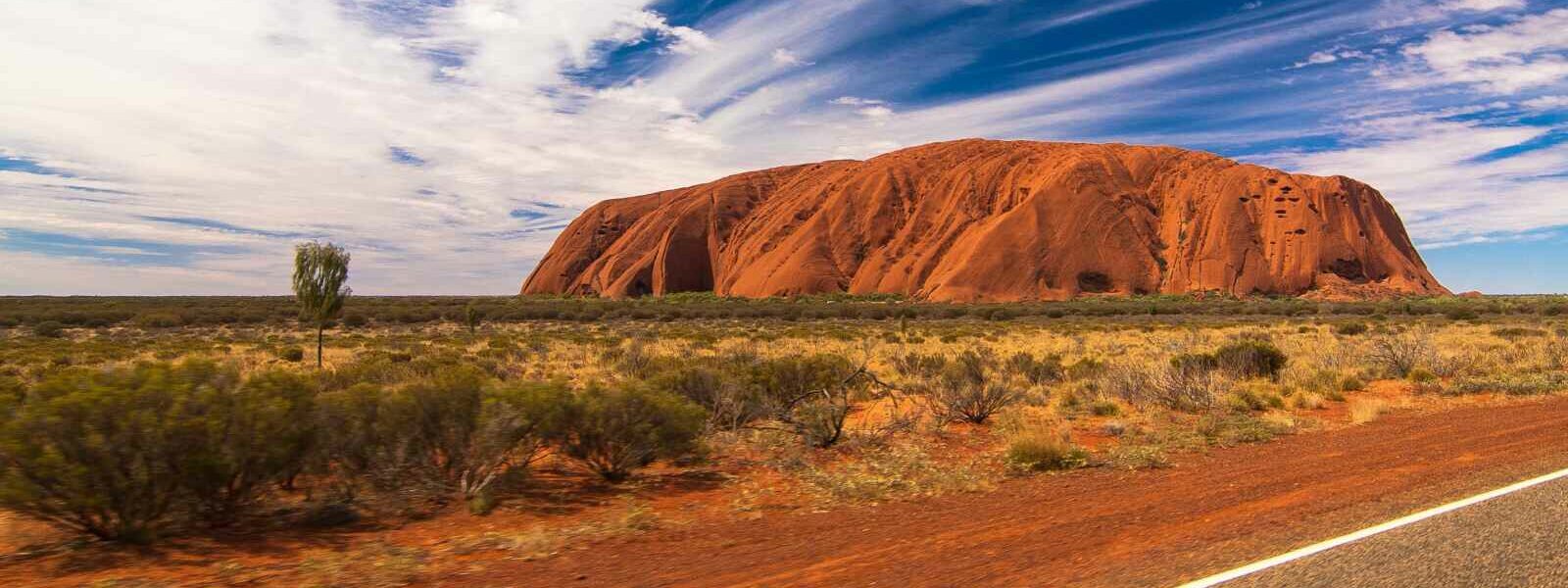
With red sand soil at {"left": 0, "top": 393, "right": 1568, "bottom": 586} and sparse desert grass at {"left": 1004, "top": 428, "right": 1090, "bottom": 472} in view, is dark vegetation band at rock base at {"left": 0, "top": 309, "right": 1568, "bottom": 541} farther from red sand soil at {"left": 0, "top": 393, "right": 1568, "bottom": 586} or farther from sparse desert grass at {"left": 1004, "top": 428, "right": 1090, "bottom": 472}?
red sand soil at {"left": 0, "top": 393, "right": 1568, "bottom": 586}

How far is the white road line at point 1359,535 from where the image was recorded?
15.1 feet

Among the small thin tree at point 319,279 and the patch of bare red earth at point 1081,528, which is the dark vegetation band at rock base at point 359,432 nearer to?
the patch of bare red earth at point 1081,528

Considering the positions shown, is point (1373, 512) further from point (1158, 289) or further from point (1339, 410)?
point (1158, 289)

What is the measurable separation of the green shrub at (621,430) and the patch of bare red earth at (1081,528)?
183 centimetres

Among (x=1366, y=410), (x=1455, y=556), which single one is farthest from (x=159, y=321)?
(x=1455, y=556)

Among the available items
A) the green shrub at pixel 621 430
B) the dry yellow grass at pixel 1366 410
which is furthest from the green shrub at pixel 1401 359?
the green shrub at pixel 621 430

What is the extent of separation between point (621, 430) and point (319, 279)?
16.8 metres

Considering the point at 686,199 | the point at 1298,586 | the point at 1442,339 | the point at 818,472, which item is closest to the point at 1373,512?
the point at 1298,586

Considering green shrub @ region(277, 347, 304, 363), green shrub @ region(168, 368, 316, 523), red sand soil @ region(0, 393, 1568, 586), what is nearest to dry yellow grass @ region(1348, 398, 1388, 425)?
red sand soil @ region(0, 393, 1568, 586)

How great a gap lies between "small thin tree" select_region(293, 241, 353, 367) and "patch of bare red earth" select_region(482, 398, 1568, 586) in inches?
732

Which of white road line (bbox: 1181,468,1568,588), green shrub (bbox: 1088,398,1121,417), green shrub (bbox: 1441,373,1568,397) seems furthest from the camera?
green shrub (bbox: 1441,373,1568,397)

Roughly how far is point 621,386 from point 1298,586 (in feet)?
20.5

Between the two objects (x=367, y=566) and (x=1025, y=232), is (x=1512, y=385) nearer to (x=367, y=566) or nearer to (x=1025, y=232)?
(x=367, y=566)

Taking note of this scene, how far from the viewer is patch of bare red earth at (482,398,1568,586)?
5.02 m
